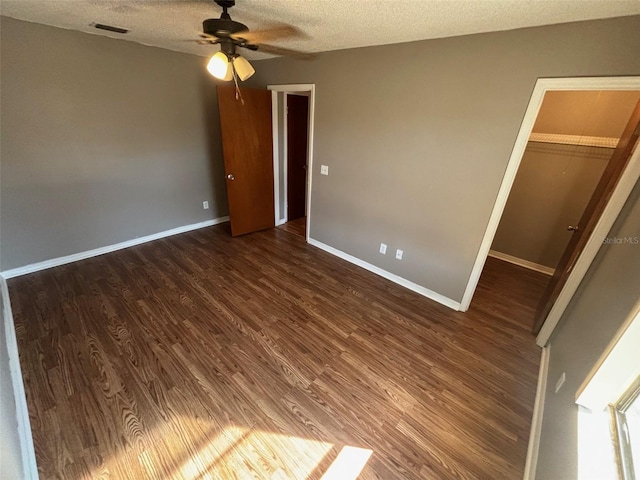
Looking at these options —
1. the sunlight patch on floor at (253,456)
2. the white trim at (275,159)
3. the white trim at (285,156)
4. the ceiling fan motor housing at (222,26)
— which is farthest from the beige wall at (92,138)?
the sunlight patch on floor at (253,456)

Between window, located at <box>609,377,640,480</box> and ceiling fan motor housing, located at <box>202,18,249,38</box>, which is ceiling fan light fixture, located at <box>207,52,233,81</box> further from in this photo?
window, located at <box>609,377,640,480</box>

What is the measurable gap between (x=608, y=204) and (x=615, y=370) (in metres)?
1.16

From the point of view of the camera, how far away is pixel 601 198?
70.9 inches

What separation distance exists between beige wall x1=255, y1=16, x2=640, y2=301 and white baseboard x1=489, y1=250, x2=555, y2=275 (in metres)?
1.57

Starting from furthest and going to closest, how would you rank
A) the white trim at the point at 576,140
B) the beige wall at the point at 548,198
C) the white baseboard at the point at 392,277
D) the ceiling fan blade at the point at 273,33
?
1. the beige wall at the point at 548,198
2. the white trim at the point at 576,140
3. the white baseboard at the point at 392,277
4. the ceiling fan blade at the point at 273,33

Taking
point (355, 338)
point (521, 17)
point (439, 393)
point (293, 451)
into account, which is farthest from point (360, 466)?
point (521, 17)

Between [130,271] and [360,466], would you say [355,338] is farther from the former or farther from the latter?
[130,271]

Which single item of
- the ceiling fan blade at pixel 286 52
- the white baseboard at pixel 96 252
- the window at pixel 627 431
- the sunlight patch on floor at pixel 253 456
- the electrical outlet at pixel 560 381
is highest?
the ceiling fan blade at pixel 286 52

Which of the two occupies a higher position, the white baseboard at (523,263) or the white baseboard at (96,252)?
the white baseboard at (523,263)

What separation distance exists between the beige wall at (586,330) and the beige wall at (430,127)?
2.46 ft

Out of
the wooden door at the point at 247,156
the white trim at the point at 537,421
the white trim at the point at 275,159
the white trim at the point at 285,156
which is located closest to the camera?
the white trim at the point at 537,421

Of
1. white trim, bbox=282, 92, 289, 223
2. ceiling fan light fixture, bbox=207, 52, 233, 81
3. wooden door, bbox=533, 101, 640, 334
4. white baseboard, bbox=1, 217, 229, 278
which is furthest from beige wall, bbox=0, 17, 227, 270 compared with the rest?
wooden door, bbox=533, 101, 640, 334

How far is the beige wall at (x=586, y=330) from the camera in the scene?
1140 millimetres
